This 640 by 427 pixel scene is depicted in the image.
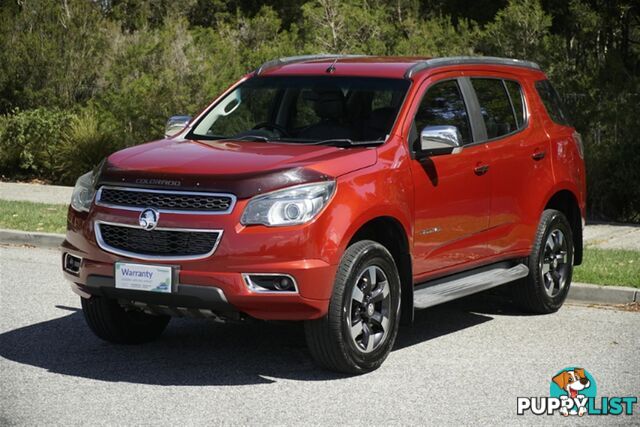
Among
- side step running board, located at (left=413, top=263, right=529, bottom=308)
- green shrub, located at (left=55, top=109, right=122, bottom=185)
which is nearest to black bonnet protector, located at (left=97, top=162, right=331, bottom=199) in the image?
side step running board, located at (left=413, top=263, right=529, bottom=308)

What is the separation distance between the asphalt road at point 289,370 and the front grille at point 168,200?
3.46 ft

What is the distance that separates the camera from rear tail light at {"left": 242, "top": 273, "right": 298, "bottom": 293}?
21.9ft

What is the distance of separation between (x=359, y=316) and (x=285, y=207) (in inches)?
35.3

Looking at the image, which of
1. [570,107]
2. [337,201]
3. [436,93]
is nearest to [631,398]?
[337,201]

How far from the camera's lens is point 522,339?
331 inches

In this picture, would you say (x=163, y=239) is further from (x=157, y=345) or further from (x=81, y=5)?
(x=81, y=5)

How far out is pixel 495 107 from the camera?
8867 mm

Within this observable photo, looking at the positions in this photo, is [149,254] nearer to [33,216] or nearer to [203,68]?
[33,216]

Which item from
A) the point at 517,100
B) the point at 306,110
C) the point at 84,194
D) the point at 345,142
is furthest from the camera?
the point at 517,100

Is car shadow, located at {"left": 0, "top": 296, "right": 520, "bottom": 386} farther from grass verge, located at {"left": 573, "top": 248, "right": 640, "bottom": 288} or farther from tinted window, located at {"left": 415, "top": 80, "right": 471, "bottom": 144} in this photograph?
tinted window, located at {"left": 415, "top": 80, "right": 471, "bottom": 144}

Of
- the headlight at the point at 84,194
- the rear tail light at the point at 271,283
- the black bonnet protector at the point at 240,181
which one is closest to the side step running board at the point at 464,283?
the rear tail light at the point at 271,283

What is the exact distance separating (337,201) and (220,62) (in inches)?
540

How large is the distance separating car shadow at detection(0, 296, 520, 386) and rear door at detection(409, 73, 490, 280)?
2.41ft

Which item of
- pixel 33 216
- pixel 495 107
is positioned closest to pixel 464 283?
pixel 495 107
